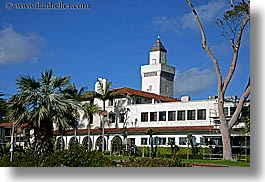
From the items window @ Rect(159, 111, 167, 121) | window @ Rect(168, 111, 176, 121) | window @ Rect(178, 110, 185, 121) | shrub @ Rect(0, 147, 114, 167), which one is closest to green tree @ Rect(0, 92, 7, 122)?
shrub @ Rect(0, 147, 114, 167)

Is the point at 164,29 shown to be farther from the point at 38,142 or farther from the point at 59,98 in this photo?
the point at 38,142

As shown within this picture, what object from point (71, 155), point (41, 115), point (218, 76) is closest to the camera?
point (71, 155)

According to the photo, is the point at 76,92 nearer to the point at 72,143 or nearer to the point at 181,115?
the point at 72,143

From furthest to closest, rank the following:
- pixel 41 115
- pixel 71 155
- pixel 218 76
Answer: pixel 218 76 → pixel 41 115 → pixel 71 155

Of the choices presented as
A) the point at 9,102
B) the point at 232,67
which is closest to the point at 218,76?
the point at 232,67

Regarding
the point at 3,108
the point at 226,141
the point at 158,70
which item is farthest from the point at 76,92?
the point at 226,141

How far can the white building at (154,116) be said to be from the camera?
10.5 m

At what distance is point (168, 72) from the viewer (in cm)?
1100

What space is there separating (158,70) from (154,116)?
397 cm

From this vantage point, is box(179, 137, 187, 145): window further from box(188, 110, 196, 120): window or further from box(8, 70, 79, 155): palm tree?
box(8, 70, 79, 155): palm tree

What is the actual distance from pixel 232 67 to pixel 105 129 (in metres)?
3.11

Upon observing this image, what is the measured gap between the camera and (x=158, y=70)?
11469 mm

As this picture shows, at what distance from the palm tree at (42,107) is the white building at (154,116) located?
0.94ft

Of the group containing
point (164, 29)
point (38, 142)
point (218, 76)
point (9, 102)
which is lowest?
point (38, 142)
